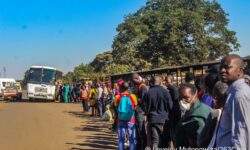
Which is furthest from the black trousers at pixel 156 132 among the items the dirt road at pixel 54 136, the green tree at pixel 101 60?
the green tree at pixel 101 60

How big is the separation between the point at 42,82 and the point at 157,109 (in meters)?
29.4

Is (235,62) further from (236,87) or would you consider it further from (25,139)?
(25,139)

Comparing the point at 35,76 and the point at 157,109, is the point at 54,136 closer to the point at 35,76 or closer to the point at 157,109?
the point at 157,109

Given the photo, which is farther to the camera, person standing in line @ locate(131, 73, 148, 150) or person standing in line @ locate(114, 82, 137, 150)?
person standing in line @ locate(131, 73, 148, 150)

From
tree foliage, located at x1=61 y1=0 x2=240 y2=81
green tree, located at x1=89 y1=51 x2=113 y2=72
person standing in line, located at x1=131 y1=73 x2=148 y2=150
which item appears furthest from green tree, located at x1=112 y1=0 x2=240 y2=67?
person standing in line, located at x1=131 y1=73 x2=148 y2=150

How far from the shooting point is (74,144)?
11891mm

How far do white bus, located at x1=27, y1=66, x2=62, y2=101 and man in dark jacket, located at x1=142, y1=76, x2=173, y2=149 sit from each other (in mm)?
29124

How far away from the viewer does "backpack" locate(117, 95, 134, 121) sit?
8500 millimetres

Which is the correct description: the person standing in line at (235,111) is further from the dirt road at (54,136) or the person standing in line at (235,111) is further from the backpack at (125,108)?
the dirt road at (54,136)

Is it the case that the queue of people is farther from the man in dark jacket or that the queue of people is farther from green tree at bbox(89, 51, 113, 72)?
green tree at bbox(89, 51, 113, 72)

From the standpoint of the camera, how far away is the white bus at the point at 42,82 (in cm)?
3594

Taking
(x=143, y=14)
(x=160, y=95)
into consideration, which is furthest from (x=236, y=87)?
(x=143, y=14)

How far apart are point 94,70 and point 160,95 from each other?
62.4 m

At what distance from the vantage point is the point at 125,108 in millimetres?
8508
